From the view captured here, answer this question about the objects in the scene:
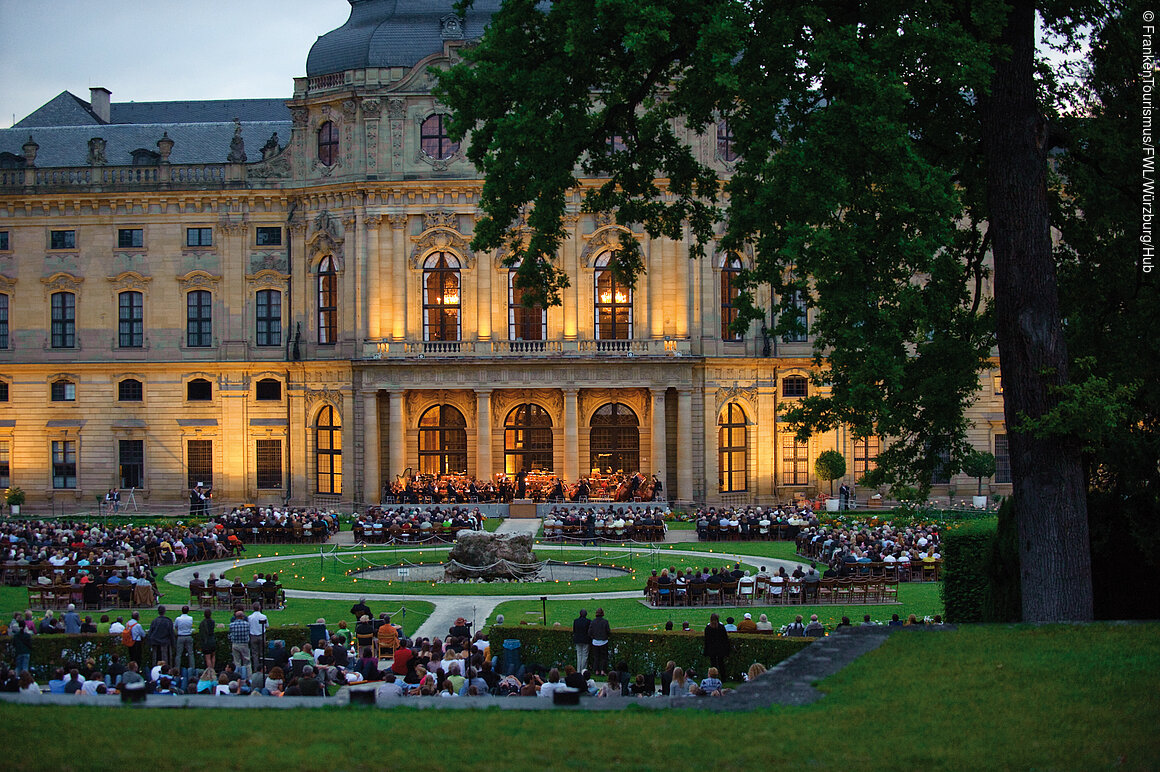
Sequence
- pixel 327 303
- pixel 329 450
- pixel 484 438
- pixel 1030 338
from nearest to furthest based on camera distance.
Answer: pixel 1030 338
pixel 484 438
pixel 329 450
pixel 327 303

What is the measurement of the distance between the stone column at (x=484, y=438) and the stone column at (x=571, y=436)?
3.68 metres

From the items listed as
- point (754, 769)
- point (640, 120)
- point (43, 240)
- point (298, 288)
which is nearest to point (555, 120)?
point (640, 120)

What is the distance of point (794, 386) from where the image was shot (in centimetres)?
6300

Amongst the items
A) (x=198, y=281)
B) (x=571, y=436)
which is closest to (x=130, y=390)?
(x=198, y=281)

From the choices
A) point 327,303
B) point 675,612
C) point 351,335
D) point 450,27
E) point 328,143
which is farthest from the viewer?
point 327,303

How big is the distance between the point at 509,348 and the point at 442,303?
411cm

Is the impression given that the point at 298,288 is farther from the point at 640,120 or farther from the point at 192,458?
the point at 640,120

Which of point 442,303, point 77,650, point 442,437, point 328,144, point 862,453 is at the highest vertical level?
point 328,144

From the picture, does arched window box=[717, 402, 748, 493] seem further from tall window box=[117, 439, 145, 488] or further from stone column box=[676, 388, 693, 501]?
tall window box=[117, 439, 145, 488]

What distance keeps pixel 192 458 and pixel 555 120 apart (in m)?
49.8

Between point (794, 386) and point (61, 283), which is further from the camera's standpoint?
point (61, 283)

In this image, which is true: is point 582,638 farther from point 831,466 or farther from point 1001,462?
point 1001,462

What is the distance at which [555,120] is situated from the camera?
61.4ft

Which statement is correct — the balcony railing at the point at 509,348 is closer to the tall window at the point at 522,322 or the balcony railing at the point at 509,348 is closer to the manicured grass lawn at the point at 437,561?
the tall window at the point at 522,322
